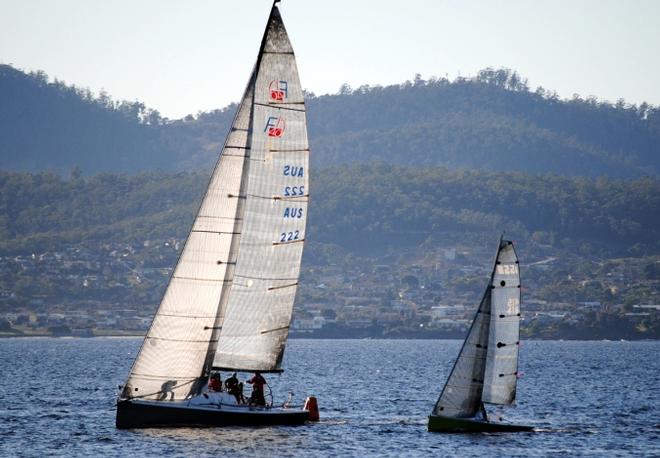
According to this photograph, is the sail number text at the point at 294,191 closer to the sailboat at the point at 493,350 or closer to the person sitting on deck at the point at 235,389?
the person sitting on deck at the point at 235,389

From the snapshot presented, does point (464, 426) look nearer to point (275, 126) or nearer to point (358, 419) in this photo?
point (358, 419)

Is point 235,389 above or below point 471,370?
below

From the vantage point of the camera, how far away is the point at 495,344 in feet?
173

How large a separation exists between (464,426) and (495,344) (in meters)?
3.46

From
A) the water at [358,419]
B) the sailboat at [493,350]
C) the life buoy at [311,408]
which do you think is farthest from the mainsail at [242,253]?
the sailboat at [493,350]

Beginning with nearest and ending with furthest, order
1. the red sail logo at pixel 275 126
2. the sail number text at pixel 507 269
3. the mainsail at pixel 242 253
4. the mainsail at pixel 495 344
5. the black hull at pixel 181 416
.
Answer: the black hull at pixel 181 416 < the mainsail at pixel 242 253 < the red sail logo at pixel 275 126 < the mainsail at pixel 495 344 < the sail number text at pixel 507 269

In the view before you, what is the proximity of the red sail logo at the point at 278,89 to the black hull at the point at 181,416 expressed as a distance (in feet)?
36.9

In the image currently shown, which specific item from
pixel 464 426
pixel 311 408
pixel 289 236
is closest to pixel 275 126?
pixel 289 236

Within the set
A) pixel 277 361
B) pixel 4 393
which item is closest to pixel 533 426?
pixel 277 361

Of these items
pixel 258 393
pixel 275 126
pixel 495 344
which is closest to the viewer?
pixel 275 126

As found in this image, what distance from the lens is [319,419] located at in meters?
58.5

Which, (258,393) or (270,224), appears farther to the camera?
(258,393)

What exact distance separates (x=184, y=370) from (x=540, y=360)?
9663 cm

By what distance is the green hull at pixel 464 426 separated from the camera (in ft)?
175
